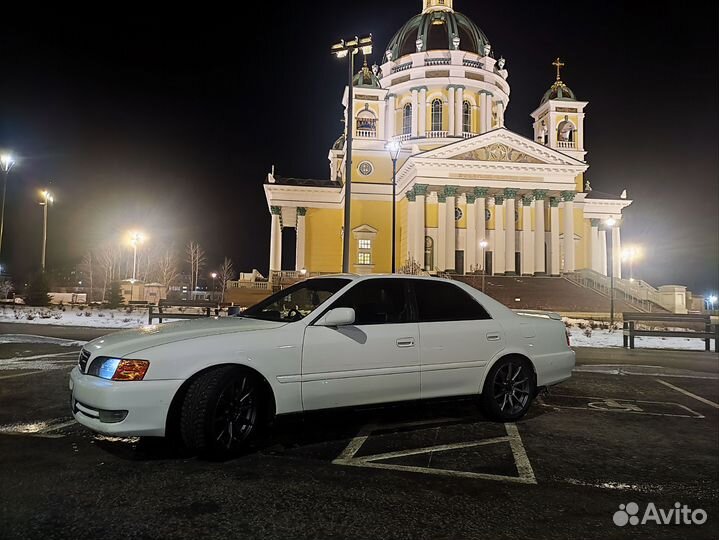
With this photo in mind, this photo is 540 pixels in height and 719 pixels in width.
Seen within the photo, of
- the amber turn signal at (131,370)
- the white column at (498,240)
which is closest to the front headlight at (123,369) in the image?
the amber turn signal at (131,370)

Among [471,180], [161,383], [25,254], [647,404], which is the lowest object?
[647,404]

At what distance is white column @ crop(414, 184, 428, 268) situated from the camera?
134ft

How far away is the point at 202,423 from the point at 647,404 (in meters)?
6.09

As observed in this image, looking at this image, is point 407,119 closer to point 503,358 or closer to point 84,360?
point 503,358

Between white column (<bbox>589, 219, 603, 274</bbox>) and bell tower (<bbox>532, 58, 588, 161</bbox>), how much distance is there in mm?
7559

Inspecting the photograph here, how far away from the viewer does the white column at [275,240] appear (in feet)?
163

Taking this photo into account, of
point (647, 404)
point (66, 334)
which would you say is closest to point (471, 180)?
point (66, 334)

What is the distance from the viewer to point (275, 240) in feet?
165

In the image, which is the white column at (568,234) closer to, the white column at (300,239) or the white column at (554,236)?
the white column at (554,236)

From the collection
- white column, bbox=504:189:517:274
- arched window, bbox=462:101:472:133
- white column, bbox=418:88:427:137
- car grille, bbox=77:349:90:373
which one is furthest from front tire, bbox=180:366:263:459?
arched window, bbox=462:101:472:133

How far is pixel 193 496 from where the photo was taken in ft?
10.6

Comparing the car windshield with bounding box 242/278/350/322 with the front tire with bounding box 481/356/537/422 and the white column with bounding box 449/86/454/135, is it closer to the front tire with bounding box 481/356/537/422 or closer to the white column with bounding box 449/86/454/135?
the front tire with bounding box 481/356/537/422

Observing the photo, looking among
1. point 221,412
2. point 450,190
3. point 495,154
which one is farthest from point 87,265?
point 221,412

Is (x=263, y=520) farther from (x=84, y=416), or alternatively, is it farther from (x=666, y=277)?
(x=666, y=277)
